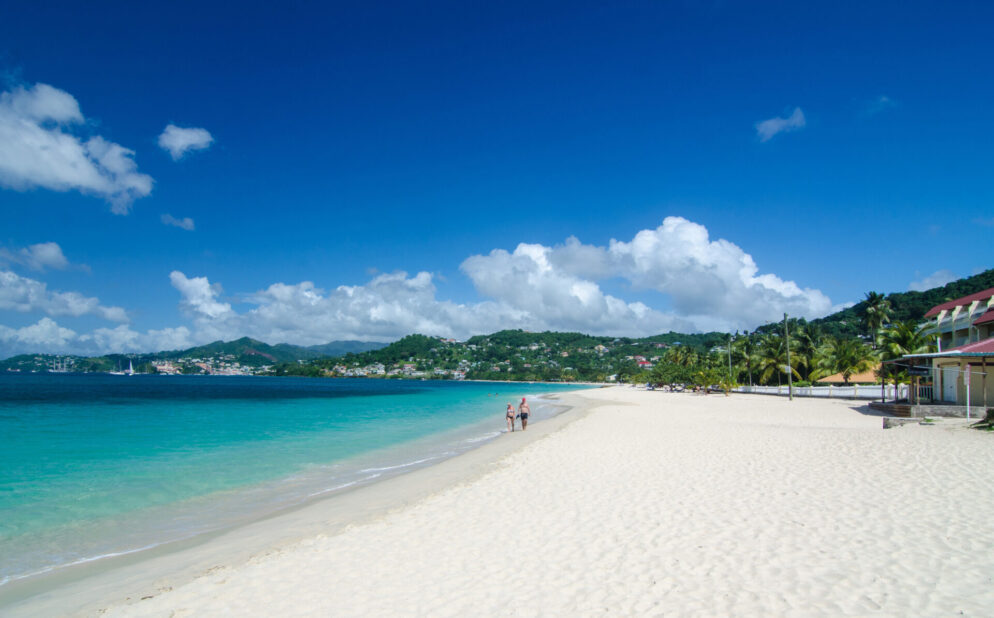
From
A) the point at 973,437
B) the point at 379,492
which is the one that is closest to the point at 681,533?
the point at 379,492

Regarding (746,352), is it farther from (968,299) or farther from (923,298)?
(923,298)

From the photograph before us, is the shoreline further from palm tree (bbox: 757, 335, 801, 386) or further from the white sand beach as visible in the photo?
palm tree (bbox: 757, 335, 801, 386)

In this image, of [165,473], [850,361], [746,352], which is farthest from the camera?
[746,352]

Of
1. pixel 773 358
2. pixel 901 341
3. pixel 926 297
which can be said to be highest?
pixel 926 297

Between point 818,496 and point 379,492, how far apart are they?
25.4 ft

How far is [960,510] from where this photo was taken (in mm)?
6672

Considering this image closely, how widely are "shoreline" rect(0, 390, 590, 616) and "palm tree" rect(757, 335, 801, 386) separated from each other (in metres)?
47.9

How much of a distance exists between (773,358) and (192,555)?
54027 mm

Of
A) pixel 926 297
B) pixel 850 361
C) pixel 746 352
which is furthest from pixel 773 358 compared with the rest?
pixel 926 297

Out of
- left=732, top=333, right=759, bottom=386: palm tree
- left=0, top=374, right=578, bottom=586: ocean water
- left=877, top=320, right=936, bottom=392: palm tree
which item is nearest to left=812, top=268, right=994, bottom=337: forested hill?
left=732, top=333, right=759, bottom=386: palm tree

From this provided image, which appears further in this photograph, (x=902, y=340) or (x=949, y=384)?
(x=902, y=340)

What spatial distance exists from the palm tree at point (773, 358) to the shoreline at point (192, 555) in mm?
47887

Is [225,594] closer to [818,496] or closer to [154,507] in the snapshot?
[154,507]

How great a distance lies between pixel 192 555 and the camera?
7082 mm
